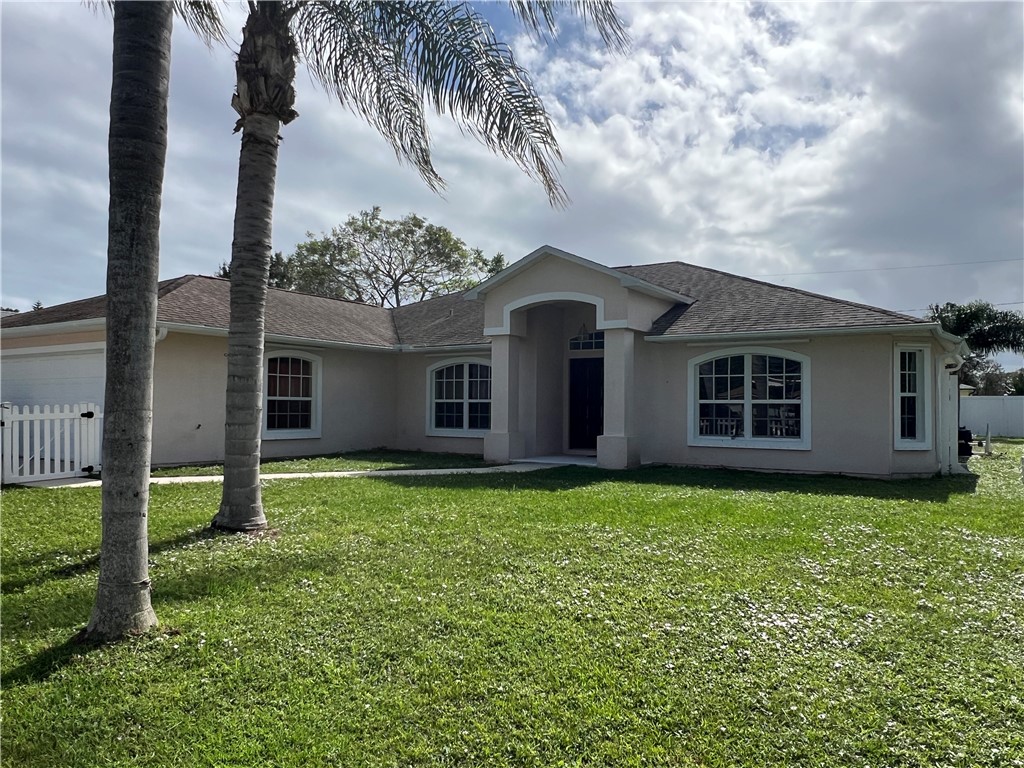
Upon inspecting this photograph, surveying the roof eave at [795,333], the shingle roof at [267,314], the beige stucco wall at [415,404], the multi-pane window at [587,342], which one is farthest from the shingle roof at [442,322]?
the roof eave at [795,333]

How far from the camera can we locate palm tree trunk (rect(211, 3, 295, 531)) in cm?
791

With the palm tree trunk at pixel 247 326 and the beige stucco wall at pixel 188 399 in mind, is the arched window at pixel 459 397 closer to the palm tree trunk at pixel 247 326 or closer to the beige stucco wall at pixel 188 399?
the beige stucco wall at pixel 188 399

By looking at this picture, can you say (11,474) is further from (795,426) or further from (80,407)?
(795,426)

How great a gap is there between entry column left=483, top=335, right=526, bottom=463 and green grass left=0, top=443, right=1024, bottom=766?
774 cm

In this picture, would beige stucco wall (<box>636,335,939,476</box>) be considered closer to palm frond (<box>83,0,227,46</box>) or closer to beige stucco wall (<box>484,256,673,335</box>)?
beige stucco wall (<box>484,256,673,335</box>)

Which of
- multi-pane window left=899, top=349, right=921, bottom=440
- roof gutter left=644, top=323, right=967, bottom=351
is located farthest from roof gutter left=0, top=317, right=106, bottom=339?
multi-pane window left=899, top=349, right=921, bottom=440

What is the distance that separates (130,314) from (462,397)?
46.6 feet

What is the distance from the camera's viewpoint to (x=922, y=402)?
44.5 feet

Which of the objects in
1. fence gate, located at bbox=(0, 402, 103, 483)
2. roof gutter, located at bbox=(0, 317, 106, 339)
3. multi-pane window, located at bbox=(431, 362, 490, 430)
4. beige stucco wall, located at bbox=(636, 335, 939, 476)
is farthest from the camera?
multi-pane window, located at bbox=(431, 362, 490, 430)

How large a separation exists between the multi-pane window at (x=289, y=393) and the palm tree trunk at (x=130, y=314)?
12.2 m

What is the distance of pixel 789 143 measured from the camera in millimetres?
12914

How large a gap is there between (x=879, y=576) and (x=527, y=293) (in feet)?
36.8

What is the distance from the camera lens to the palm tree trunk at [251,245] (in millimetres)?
7906

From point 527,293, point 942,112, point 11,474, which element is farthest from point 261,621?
point 942,112
